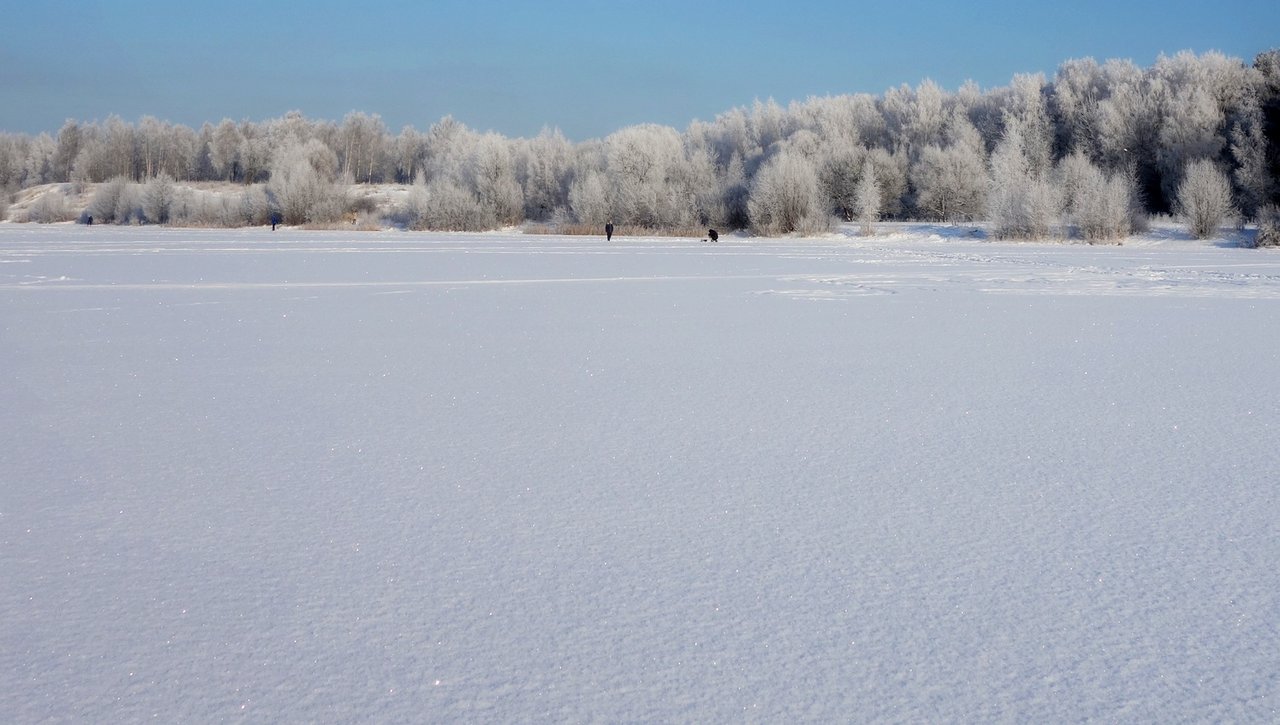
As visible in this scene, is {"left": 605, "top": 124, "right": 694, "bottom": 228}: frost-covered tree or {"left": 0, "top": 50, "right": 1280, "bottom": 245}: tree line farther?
{"left": 605, "top": 124, "right": 694, "bottom": 228}: frost-covered tree

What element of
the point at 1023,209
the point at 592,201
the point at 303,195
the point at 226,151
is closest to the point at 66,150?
the point at 226,151

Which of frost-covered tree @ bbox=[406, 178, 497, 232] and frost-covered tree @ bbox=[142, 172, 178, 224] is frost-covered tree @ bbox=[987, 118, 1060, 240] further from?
frost-covered tree @ bbox=[142, 172, 178, 224]

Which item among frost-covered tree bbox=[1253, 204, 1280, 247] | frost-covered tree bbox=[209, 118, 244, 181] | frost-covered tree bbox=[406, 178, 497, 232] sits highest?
frost-covered tree bbox=[209, 118, 244, 181]

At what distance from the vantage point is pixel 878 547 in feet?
9.02

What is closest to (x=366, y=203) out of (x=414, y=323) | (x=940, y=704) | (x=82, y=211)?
(x=82, y=211)

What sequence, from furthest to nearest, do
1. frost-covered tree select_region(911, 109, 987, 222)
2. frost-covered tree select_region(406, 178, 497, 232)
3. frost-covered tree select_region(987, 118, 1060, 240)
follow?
frost-covered tree select_region(406, 178, 497, 232), frost-covered tree select_region(911, 109, 987, 222), frost-covered tree select_region(987, 118, 1060, 240)

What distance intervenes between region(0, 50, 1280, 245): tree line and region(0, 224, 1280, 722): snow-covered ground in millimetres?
25963

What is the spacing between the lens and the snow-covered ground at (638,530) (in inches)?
78.3

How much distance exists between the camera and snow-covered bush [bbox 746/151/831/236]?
34.0 m

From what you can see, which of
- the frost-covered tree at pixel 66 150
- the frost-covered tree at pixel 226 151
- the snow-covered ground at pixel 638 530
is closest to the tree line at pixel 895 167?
the frost-covered tree at pixel 226 151

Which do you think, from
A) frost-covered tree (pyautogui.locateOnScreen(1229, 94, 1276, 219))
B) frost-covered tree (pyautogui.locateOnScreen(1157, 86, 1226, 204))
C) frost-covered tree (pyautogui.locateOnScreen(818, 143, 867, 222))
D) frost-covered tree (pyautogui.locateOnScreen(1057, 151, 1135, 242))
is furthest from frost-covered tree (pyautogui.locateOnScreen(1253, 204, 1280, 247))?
frost-covered tree (pyautogui.locateOnScreen(818, 143, 867, 222))

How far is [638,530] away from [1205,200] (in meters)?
28.6

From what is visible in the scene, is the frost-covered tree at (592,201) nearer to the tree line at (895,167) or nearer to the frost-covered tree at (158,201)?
the tree line at (895,167)

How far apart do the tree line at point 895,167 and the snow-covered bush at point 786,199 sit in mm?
73
